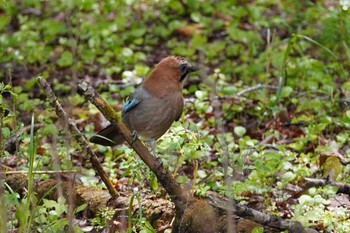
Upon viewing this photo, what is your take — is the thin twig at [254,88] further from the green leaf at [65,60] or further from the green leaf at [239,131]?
the green leaf at [65,60]

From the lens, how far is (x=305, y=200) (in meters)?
4.41

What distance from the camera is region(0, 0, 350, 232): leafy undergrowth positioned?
4.55 meters

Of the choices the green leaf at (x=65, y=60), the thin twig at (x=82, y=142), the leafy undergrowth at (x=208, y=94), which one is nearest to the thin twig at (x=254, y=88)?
the leafy undergrowth at (x=208, y=94)

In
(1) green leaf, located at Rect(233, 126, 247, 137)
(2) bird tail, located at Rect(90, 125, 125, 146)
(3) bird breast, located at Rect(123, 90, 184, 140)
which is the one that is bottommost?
(1) green leaf, located at Rect(233, 126, 247, 137)

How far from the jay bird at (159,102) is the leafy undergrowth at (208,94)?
0.17 meters

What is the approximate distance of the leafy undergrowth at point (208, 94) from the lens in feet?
14.9

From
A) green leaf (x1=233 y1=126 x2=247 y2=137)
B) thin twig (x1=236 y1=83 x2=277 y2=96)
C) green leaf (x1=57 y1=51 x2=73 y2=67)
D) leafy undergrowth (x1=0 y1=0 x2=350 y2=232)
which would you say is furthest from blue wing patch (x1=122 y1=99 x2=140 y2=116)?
green leaf (x1=57 y1=51 x2=73 y2=67)

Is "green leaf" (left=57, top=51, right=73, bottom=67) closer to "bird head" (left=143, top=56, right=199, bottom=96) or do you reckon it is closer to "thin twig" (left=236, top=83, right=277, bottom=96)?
"thin twig" (left=236, top=83, right=277, bottom=96)

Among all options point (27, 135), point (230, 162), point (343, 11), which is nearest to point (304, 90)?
point (343, 11)

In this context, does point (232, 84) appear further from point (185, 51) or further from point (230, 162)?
point (230, 162)

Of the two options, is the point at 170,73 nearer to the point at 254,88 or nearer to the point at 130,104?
the point at 130,104

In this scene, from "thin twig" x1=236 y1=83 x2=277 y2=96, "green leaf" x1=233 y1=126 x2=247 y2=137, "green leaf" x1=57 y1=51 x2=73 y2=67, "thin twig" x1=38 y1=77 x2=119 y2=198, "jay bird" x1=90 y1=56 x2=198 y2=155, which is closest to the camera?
"thin twig" x1=38 y1=77 x2=119 y2=198

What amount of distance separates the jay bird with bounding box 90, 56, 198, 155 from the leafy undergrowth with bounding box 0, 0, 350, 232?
0.17m

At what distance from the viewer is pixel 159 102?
4875 mm
